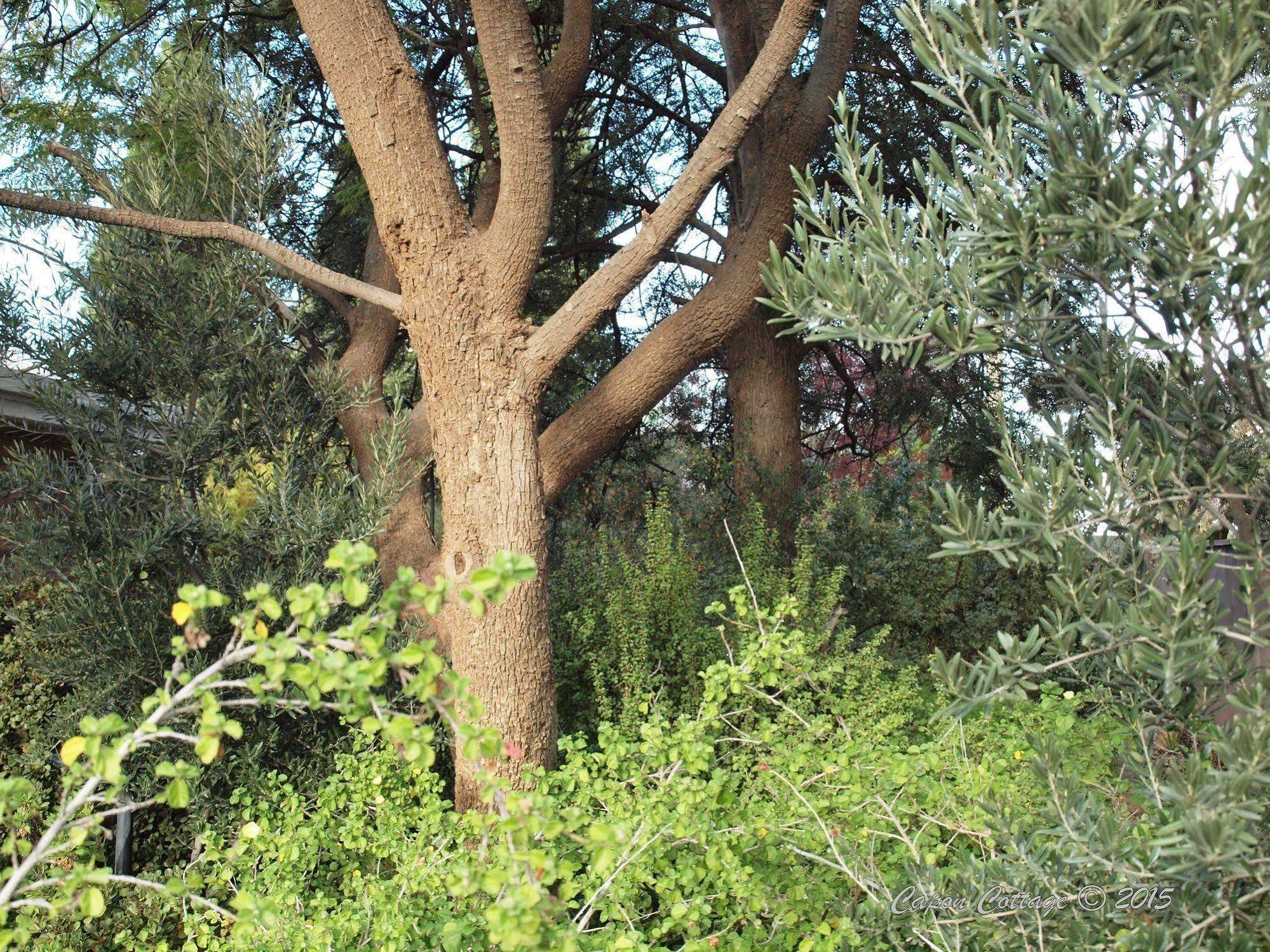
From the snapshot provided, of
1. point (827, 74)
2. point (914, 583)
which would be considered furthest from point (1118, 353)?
point (914, 583)

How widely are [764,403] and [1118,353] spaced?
5281 mm

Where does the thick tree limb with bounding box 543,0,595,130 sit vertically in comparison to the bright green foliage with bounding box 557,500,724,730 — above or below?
above

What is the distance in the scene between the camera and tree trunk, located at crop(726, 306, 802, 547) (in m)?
7.36

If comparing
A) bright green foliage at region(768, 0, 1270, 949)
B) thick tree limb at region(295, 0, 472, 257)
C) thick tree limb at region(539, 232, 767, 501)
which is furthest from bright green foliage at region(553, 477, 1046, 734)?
thick tree limb at region(295, 0, 472, 257)

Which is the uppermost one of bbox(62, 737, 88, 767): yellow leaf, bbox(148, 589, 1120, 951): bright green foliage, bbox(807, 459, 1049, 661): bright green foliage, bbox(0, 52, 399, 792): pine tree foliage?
bbox(0, 52, 399, 792): pine tree foliage

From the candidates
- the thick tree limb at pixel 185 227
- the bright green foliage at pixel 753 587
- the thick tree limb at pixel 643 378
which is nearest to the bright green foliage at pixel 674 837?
the bright green foliage at pixel 753 587

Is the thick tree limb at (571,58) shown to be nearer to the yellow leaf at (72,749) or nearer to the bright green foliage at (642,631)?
the bright green foliage at (642,631)

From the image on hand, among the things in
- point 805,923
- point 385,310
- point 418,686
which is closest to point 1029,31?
point 418,686

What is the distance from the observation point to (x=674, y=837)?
313 cm

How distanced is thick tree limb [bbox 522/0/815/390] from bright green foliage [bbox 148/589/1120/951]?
1478 millimetres

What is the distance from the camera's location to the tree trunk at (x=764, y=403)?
736 centimetres

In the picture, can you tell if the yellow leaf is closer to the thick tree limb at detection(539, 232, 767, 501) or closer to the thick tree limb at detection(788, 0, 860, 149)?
the thick tree limb at detection(539, 232, 767, 501)

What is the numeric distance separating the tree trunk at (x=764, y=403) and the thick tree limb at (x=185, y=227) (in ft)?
11.6

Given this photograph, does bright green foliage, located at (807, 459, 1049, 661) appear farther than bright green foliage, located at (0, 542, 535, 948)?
Yes
